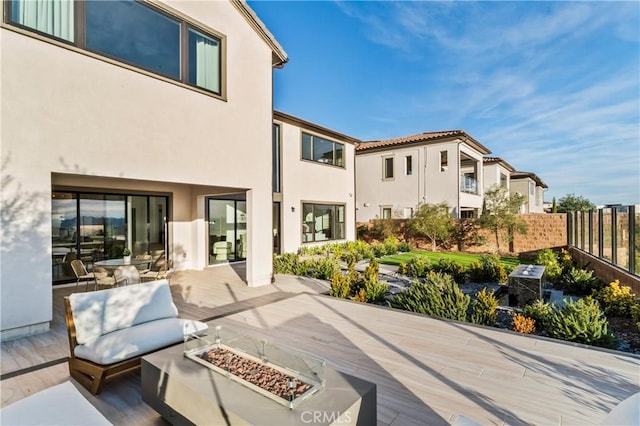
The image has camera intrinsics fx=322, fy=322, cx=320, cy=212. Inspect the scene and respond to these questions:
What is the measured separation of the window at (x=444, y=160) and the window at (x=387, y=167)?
129 inches

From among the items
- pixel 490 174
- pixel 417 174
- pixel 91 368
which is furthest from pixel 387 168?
pixel 91 368

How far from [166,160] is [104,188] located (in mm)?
3750

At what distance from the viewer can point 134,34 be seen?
267 inches

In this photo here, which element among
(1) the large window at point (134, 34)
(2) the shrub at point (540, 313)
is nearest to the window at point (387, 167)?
(1) the large window at point (134, 34)

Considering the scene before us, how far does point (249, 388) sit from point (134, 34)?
293 inches

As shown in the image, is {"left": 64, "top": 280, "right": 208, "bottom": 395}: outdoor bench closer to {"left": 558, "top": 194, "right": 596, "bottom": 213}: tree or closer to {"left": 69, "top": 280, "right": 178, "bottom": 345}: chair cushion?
{"left": 69, "top": 280, "right": 178, "bottom": 345}: chair cushion

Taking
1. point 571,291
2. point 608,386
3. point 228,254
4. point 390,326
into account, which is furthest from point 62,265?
point 571,291

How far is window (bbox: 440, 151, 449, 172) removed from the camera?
19.8 m

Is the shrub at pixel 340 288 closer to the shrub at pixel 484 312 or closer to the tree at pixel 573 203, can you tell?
the shrub at pixel 484 312

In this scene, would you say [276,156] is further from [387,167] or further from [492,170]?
[492,170]

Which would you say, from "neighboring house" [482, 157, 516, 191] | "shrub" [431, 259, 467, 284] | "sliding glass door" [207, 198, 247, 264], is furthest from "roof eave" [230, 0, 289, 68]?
"neighboring house" [482, 157, 516, 191]

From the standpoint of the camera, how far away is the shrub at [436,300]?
591 centimetres

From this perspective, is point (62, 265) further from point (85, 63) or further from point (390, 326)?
point (390, 326)

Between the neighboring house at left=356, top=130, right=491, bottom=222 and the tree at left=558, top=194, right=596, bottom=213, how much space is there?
20.7 meters
